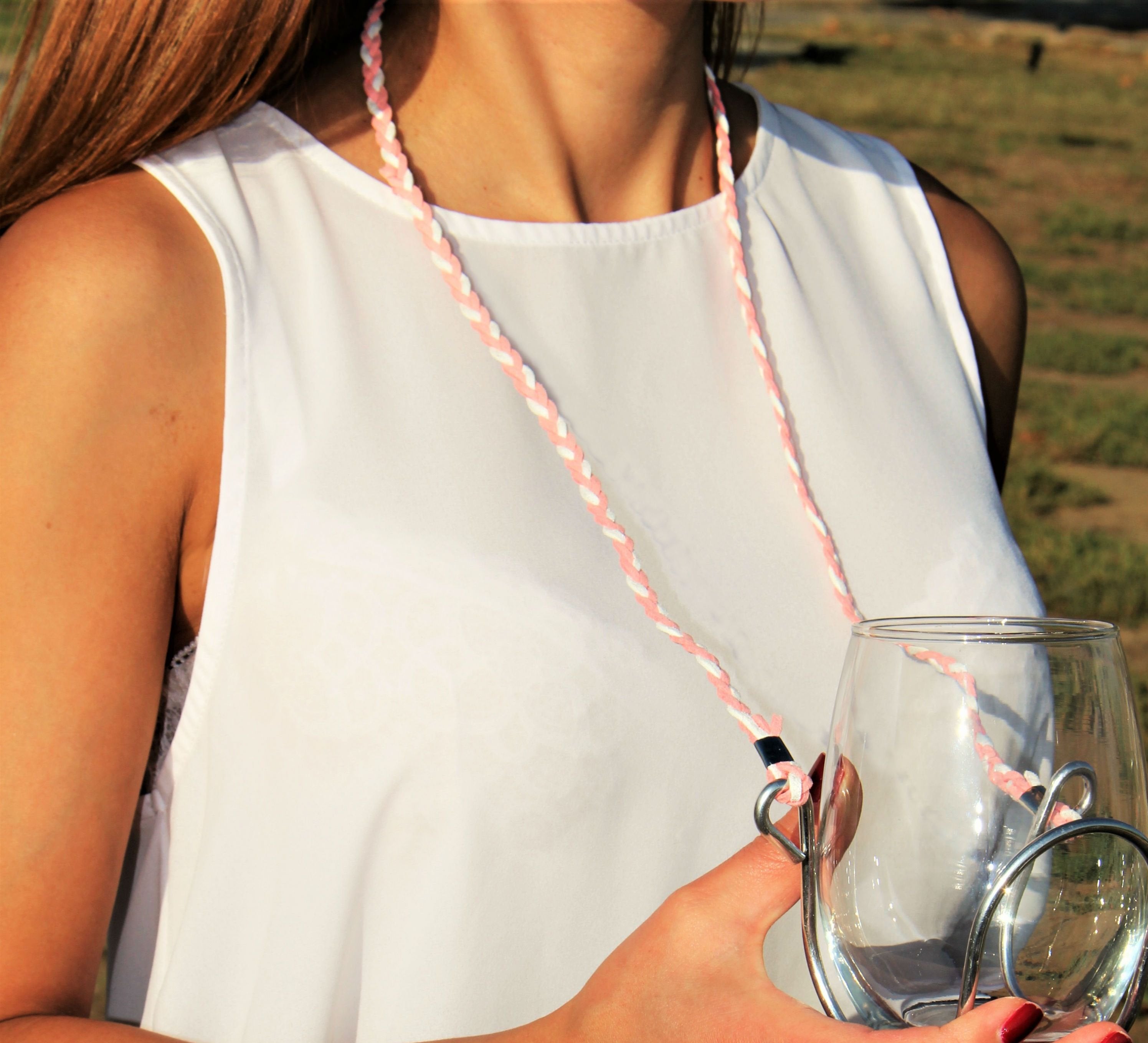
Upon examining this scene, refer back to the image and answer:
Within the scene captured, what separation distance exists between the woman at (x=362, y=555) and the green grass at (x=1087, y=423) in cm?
464

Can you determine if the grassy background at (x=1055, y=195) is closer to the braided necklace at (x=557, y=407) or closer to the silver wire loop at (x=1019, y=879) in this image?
the braided necklace at (x=557, y=407)

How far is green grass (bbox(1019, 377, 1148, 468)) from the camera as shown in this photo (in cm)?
567

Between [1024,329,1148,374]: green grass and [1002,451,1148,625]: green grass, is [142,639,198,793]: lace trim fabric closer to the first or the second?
[1002,451,1148,625]: green grass

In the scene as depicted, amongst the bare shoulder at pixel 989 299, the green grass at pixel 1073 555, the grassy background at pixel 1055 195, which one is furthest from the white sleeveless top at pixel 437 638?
the green grass at pixel 1073 555

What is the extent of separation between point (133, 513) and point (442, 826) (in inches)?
14.6

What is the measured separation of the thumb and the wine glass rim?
152mm

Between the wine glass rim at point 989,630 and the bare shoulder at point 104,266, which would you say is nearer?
the wine glass rim at point 989,630

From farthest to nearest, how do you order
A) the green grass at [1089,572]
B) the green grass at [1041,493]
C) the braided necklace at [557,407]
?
the green grass at [1041,493], the green grass at [1089,572], the braided necklace at [557,407]

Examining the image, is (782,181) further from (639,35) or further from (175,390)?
(175,390)

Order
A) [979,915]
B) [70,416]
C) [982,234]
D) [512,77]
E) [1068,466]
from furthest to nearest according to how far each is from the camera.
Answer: [1068,466] < [982,234] < [512,77] < [70,416] < [979,915]

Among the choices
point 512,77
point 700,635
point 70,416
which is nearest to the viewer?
point 70,416

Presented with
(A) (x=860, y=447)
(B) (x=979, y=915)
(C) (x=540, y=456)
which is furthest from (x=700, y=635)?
(B) (x=979, y=915)

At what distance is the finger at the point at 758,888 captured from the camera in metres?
0.84

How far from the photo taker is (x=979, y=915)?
754mm
